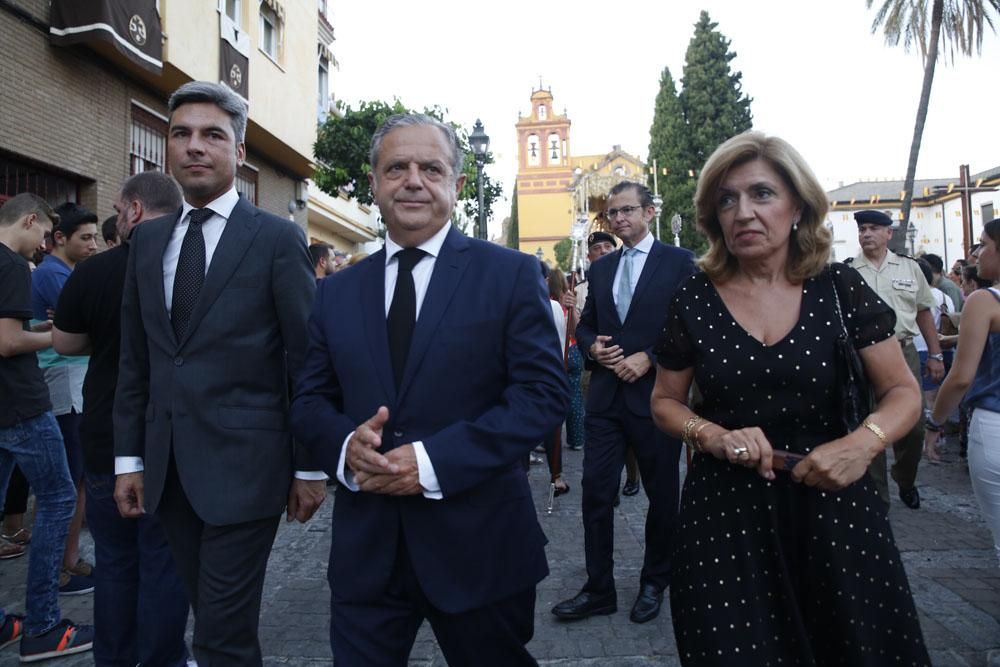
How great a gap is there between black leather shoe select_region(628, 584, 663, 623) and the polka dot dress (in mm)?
1619

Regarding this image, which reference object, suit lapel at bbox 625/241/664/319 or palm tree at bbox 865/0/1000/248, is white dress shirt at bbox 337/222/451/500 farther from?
palm tree at bbox 865/0/1000/248

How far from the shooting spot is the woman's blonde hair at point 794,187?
2244 mm

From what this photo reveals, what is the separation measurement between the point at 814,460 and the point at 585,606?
2141 millimetres

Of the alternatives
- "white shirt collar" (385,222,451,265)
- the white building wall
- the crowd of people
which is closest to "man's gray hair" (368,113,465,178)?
the crowd of people

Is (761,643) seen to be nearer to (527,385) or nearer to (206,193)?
(527,385)

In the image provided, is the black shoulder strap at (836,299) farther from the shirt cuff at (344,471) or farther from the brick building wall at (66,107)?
the brick building wall at (66,107)

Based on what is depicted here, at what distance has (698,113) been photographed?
147 feet

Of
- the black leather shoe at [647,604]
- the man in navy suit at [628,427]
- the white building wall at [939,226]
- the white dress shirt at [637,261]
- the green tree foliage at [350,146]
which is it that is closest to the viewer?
the black leather shoe at [647,604]

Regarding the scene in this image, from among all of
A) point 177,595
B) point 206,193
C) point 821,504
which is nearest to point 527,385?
point 821,504

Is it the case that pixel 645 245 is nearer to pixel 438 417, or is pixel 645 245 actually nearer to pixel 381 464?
pixel 438 417

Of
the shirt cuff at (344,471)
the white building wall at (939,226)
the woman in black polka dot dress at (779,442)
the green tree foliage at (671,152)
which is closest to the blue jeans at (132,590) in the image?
the shirt cuff at (344,471)

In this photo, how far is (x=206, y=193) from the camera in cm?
263

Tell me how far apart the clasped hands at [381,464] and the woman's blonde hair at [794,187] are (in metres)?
1.25

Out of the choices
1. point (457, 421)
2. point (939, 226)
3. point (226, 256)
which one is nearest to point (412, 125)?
point (226, 256)
